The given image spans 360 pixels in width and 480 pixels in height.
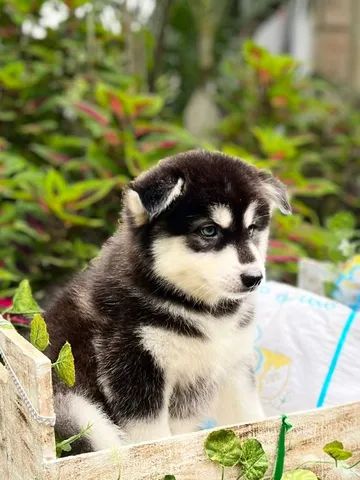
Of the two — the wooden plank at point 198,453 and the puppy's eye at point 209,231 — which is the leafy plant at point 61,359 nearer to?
the wooden plank at point 198,453

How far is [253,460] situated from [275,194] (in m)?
0.80

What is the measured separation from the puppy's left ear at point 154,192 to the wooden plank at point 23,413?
1.62ft

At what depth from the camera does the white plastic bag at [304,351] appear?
2627 mm

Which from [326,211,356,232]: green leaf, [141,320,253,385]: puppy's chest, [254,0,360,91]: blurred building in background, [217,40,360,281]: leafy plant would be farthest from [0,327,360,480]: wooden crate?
[254,0,360,91]: blurred building in background

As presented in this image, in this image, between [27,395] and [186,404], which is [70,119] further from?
[27,395]

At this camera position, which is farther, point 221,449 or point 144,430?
point 144,430

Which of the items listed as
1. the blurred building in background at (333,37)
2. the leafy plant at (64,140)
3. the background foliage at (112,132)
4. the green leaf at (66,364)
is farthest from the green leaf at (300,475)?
the blurred building in background at (333,37)

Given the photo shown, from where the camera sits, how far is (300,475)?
187 centimetres

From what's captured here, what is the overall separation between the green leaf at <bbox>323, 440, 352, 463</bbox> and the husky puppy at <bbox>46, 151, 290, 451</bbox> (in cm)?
41

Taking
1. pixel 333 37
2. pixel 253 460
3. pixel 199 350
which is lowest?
pixel 333 37

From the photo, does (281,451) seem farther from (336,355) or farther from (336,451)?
(336,355)

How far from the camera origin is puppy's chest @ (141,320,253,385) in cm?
206

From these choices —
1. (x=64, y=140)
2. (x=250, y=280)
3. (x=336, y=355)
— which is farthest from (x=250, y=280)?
(x=64, y=140)

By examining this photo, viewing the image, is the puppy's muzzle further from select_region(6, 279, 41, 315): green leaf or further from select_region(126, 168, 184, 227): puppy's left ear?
select_region(6, 279, 41, 315): green leaf
